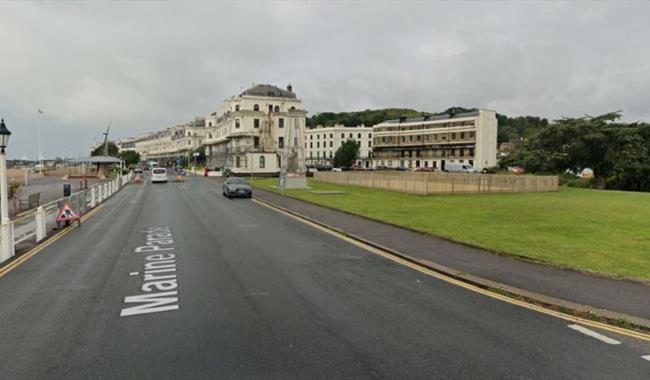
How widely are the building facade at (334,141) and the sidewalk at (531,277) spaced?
108379mm

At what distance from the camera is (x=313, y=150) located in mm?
129250

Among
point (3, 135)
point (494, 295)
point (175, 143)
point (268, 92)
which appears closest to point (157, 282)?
point (494, 295)

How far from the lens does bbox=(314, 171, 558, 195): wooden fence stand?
99.3ft

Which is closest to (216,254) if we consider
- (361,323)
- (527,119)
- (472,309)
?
(361,323)

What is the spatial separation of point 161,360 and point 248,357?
0.99 m

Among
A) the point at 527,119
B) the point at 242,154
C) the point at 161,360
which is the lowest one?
the point at 161,360

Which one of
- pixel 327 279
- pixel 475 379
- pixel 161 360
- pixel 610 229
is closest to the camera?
pixel 475 379

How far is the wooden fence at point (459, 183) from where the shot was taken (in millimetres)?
30255

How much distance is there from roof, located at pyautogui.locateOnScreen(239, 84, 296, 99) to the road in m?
73.2

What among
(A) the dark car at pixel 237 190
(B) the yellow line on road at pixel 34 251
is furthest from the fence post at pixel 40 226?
(A) the dark car at pixel 237 190

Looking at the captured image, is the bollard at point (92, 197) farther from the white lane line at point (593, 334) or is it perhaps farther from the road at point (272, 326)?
the white lane line at point (593, 334)

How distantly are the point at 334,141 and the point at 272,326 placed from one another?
119 m

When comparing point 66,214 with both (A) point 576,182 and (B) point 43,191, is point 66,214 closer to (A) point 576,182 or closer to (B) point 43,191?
(B) point 43,191

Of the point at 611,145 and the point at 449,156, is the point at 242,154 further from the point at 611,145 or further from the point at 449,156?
the point at 611,145
